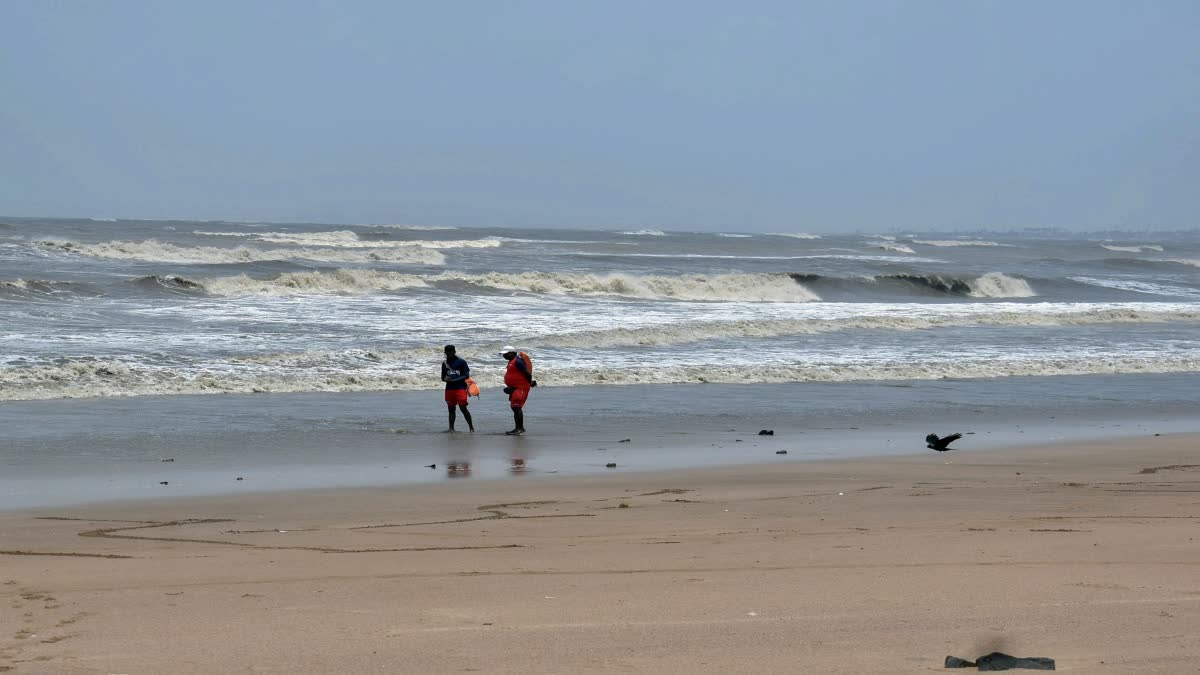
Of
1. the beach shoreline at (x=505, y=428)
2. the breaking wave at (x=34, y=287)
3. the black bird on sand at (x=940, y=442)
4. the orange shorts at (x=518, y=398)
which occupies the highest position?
the breaking wave at (x=34, y=287)

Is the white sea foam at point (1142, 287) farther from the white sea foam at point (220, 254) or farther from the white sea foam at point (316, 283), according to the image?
the white sea foam at point (220, 254)

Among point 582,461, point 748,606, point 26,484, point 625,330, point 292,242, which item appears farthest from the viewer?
point 292,242

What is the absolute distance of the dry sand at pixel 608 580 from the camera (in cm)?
443

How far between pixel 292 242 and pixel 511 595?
66.4 metres

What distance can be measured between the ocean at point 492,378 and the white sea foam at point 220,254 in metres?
11.5

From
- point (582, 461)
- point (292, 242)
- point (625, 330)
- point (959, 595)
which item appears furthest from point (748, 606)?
point (292, 242)

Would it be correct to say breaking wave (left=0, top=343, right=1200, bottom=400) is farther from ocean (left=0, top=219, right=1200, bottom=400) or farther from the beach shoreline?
the beach shoreline

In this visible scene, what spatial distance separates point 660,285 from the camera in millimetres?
43219

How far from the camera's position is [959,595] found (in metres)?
5.33

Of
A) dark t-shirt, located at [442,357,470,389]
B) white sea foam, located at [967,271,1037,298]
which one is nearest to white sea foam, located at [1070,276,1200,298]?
white sea foam, located at [967,271,1037,298]

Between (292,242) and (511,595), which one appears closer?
(511,595)

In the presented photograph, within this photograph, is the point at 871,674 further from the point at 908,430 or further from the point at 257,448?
the point at 908,430

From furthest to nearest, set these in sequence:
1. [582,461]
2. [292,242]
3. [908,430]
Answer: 1. [292,242]
2. [908,430]
3. [582,461]

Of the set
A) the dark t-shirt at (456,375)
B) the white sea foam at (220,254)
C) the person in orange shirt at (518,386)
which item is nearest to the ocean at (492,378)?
the person in orange shirt at (518,386)
